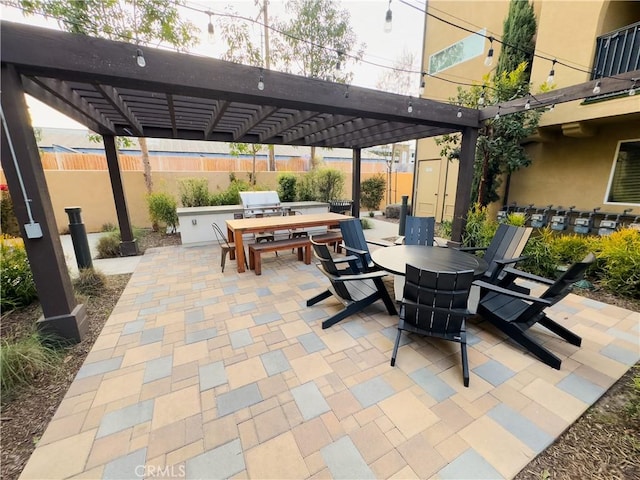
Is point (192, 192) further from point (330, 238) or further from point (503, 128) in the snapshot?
point (503, 128)

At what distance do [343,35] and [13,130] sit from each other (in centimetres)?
941

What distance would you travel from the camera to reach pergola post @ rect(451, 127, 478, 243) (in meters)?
4.38

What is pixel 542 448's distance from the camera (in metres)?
1.51

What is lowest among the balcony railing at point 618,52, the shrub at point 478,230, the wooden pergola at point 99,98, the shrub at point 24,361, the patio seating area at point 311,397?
the patio seating area at point 311,397

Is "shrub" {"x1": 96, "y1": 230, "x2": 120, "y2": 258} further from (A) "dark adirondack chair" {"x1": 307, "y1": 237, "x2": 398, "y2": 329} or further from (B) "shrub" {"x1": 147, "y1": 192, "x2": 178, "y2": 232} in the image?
(A) "dark adirondack chair" {"x1": 307, "y1": 237, "x2": 398, "y2": 329}

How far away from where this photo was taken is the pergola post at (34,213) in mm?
1997

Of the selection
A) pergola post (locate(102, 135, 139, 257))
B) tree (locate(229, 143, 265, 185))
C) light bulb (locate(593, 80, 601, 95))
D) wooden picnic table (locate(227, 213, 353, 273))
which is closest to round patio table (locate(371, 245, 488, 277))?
wooden picnic table (locate(227, 213, 353, 273))

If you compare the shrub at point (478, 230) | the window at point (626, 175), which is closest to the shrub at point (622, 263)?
the shrub at point (478, 230)

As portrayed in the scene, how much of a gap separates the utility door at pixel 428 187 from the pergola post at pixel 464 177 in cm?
398

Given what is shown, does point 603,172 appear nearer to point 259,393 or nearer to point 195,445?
point 259,393

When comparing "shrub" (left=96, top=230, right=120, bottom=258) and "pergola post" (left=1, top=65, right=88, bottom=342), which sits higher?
"pergola post" (left=1, top=65, right=88, bottom=342)

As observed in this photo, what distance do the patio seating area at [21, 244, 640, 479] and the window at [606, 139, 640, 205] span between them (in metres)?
3.16

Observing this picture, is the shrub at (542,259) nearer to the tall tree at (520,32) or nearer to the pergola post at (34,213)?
the tall tree at (520,32)

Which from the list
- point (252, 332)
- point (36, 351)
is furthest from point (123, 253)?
point (252, 332)
